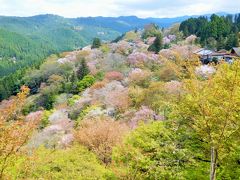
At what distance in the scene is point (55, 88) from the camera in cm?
5078

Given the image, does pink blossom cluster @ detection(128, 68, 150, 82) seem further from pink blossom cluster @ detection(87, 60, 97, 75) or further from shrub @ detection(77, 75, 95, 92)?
pink blossom cluster @ detection(87, 60, 97, 75)

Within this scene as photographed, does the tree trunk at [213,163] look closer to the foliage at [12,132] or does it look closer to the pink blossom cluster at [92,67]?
the foliage at [12,132]

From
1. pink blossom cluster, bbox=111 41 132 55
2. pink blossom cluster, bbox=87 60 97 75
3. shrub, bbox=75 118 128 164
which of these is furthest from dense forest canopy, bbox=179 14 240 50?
shrub, bbox=75 118 128 164

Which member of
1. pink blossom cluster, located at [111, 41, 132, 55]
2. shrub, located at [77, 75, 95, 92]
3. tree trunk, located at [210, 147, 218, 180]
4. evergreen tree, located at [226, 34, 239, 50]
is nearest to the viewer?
tree trunk, located at [210, 147, 218, 180]

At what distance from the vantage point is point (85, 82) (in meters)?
47.7

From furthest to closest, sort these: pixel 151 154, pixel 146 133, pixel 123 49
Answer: pixel 123 49 < pixel 146 133 < pixel 151 154

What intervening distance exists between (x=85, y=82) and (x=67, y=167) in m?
30.8

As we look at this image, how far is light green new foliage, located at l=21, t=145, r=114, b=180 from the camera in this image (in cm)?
1639

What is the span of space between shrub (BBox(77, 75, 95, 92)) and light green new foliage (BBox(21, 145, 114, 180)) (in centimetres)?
2872

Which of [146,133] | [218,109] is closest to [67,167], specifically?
[146,133]

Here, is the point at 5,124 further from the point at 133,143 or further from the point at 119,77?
the point at 119,77

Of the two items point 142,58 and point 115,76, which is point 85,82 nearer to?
point 115,76

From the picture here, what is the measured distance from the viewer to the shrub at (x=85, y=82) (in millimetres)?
47528

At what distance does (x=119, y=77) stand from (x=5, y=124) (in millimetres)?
39031
